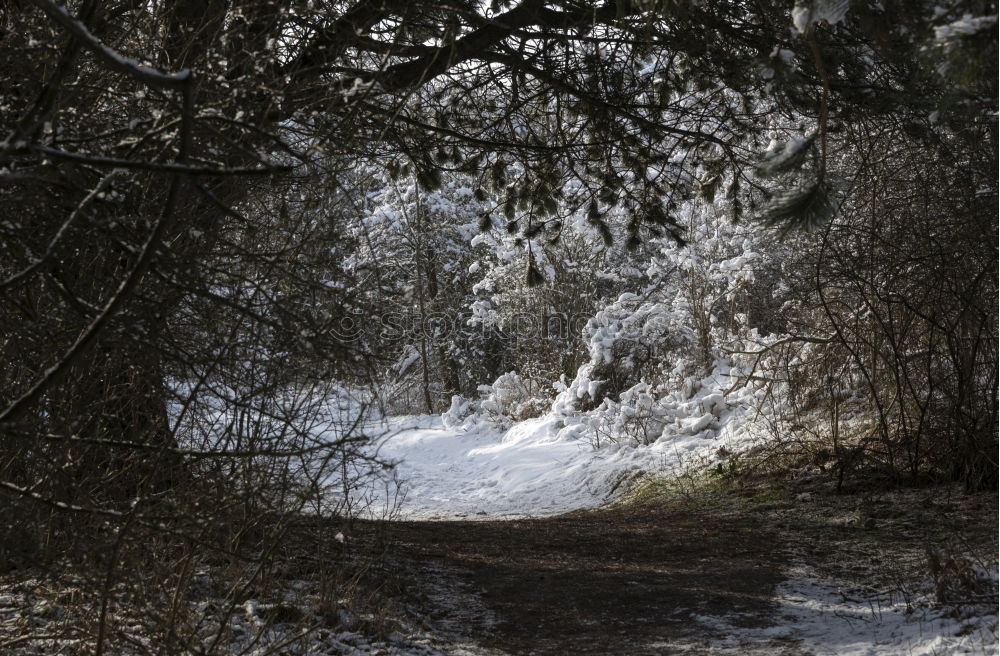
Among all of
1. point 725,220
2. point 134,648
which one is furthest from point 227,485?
point 725,220

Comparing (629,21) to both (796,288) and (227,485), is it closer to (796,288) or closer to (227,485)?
(796,288)

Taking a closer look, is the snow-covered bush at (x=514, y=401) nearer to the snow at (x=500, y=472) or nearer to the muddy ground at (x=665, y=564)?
the snow at (x=500, y=472)

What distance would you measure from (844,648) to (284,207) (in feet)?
10.5

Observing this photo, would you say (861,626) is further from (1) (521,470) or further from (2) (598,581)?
(1) (521,470)

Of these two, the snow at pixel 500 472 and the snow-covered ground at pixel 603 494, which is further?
the snow at pixel 500 472

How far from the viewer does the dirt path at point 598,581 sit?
437 centimetres

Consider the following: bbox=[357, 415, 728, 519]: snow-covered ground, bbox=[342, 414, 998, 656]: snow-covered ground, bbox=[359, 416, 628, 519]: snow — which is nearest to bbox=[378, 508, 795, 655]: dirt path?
bbox=[342, 414, 998, 656]: snow-covered ground

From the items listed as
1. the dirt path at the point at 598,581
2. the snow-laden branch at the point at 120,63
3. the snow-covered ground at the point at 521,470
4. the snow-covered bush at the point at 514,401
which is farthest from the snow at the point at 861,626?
the snow-covered bush at the point at 514,401

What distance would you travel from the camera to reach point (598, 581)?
5359 mm

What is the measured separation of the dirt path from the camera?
172 inches

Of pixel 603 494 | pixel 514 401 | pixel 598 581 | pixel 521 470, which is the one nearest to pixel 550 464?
pixel 521 470

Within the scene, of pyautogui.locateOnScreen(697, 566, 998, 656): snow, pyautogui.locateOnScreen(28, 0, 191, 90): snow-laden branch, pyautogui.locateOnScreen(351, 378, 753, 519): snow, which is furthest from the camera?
pyautogui.locateOnScreen(351, 378, 753, 519): snow

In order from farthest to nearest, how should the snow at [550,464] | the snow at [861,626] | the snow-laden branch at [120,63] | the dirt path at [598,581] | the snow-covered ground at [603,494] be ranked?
the snow at [550,464] < the dirt path at [598,581] < the snow-covered ground at [603,494] < the snow at [861,626] < the snow-laden branch at [120,63]

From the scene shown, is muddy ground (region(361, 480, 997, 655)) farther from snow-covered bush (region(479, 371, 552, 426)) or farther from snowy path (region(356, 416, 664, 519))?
snow-covered bush (region(479, 371, 552, 426))
